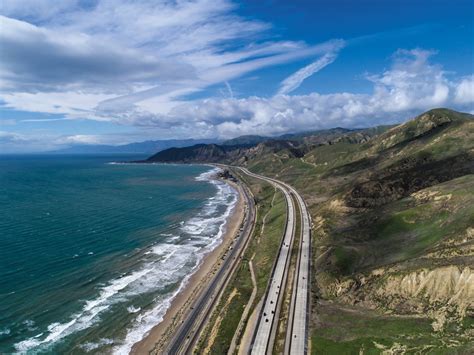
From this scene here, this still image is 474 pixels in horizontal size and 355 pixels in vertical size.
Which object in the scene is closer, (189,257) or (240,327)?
(240,327)

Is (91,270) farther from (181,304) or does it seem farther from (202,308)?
(202,308)

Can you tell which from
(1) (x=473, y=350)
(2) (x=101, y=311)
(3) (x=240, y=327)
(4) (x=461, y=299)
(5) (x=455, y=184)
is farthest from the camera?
(5) (x=455, y=184)

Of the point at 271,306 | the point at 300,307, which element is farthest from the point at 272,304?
the point at 300,307

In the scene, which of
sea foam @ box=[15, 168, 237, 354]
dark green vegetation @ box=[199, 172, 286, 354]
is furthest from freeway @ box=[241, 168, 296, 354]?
sea foam @ box=[15, 168, 237, 354]

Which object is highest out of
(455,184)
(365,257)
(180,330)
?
(455,184)

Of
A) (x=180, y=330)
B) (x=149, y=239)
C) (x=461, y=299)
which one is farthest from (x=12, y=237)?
(x=461, y=299)

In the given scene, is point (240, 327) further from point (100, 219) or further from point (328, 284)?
point (100, 219)

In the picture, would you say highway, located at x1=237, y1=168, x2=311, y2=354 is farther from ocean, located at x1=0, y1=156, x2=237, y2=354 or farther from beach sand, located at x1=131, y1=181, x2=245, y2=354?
ocean, located at x1=0, y1=156, x2=237, y2=354
